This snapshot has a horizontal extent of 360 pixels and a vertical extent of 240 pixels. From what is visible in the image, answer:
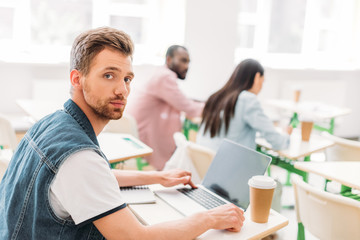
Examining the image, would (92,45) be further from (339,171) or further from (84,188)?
(339,171)

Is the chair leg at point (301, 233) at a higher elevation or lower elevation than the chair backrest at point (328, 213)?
lower

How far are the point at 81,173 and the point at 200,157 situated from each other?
1418 mm

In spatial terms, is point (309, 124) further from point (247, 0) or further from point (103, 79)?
point (247, 0)

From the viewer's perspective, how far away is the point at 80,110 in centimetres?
111

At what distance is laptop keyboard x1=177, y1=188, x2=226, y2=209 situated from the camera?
1.49 m

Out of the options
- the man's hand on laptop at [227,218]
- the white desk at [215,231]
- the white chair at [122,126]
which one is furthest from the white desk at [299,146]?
the man's hand on laptop at [227,218]

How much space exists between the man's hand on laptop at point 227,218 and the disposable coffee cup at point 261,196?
7 centimetres

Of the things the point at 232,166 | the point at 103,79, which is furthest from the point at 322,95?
the point at 103,79

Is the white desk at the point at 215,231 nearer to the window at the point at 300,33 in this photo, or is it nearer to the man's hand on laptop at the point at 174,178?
the man's hand on laptop at the point at 174,178

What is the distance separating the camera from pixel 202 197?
1554 millimetres

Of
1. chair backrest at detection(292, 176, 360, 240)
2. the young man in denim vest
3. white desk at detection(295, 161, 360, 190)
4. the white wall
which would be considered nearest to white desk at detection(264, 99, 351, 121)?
the white wall

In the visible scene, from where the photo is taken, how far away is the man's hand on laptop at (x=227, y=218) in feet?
4.01

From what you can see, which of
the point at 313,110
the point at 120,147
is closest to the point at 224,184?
the point at 120,147

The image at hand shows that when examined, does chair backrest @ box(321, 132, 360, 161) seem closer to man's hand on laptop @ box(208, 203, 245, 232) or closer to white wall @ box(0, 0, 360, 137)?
man's hand on laptop @ box(208, 203, 245, 232)
